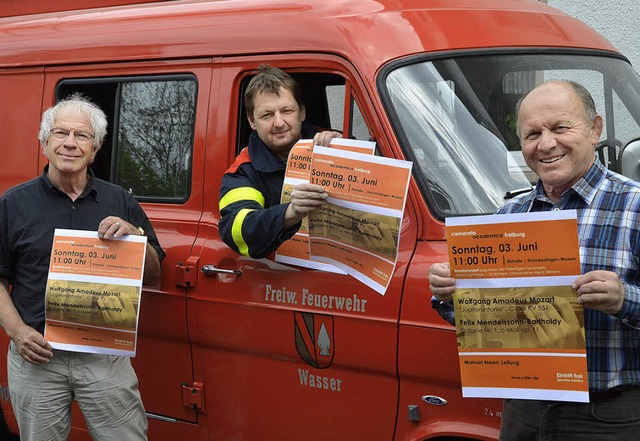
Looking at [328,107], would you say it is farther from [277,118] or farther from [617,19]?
[617,19]

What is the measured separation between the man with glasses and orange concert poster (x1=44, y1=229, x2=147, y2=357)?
0.07m

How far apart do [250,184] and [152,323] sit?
3.12 ft

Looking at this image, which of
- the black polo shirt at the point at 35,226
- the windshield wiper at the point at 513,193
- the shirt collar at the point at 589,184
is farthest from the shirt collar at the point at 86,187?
the shirt collar at the point at 589,184

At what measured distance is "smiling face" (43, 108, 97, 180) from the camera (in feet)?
14.8

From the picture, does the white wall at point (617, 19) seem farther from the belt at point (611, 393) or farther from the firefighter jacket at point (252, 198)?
the belt at point (611, 393)

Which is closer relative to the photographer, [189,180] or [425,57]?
[425,57]

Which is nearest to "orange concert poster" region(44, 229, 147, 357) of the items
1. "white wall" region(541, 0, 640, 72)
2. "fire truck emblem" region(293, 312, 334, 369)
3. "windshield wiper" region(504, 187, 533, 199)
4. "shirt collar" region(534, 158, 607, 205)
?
"fire truck emblem" region(293, 312, 334, 369)

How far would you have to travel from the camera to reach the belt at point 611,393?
3.05 metres

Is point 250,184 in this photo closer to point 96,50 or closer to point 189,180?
point 189,180

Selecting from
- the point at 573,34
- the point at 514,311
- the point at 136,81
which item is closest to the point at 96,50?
the point at 136,81

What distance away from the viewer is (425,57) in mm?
4285

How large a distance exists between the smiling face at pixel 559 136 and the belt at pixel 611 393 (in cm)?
59

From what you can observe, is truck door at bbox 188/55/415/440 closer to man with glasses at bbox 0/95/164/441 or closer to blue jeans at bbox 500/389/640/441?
man with glasses at bbox 0/95/164/441

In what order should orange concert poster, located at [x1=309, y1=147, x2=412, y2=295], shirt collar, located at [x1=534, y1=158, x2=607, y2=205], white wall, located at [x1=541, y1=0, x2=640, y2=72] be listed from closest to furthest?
shirt collar, located at [x1=534, y1=158, x2=607, y2=205] → orange concert poster, located at [x1=309, y1=147, x2=412, y2=295] → white wall, located at [x1=541, y1=0, x2=640, y2=72]
